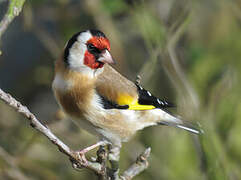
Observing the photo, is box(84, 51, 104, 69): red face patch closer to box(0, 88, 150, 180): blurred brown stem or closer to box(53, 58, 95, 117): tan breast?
box(53, 58, 95, 117): tan breast

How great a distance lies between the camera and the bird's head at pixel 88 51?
105 inches

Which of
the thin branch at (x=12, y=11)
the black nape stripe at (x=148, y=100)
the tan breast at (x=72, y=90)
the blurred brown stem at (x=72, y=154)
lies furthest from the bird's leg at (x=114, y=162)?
the thin branch at (x=12, y=11)

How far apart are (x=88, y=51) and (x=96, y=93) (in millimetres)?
254

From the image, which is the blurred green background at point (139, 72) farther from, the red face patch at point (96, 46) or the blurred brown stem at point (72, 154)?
the blurred brown stem at point (72, 154)

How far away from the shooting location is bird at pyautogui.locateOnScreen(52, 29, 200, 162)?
2766 mm

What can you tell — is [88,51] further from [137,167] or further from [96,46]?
[137,167]

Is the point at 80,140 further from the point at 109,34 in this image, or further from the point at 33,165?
the point at 109,34

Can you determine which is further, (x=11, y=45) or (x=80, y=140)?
(x=11, y=45)

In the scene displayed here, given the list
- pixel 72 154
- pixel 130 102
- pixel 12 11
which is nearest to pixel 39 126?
pixel 72 154

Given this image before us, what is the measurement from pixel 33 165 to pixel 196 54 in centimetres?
146

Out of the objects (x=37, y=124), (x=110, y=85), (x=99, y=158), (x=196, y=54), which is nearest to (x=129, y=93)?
(x=110, y=85)

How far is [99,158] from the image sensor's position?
96.3 inches

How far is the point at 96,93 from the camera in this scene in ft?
9.48

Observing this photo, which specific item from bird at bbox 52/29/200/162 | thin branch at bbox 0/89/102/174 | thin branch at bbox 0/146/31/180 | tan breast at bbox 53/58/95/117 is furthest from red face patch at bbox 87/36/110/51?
thin branch at bbox 0/146/31/180
